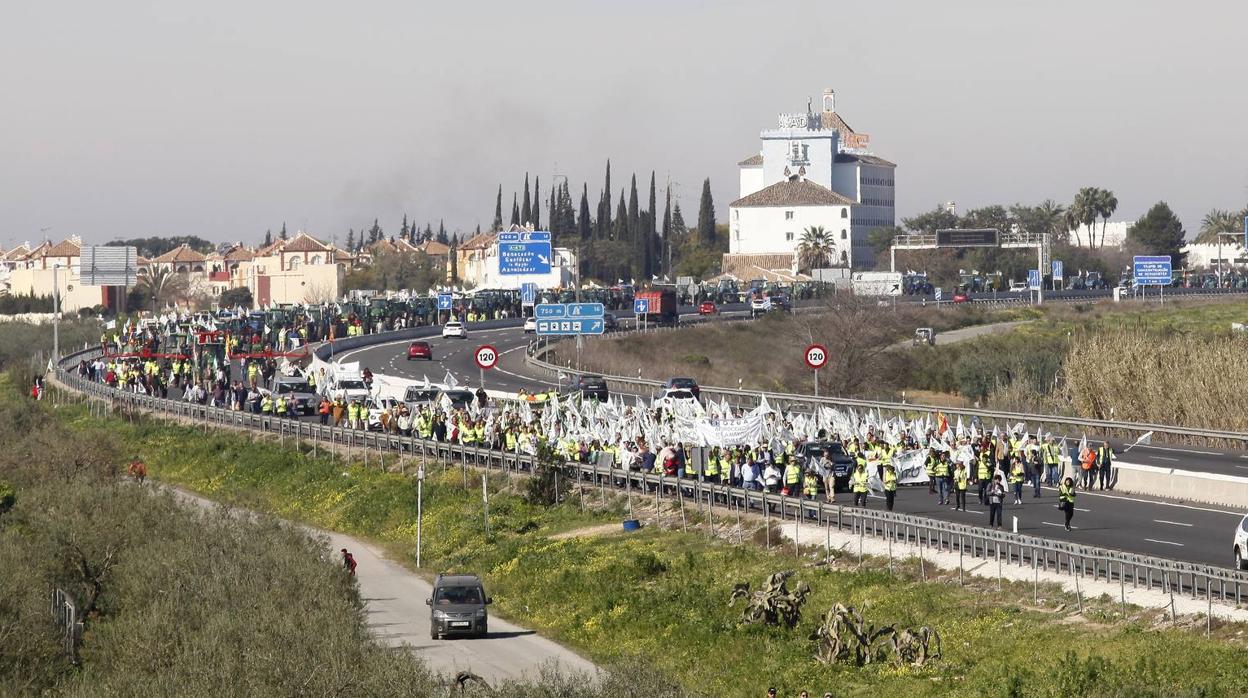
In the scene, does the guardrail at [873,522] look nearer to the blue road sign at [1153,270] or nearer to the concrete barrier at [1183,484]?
the concrete barrier at [1183,484]

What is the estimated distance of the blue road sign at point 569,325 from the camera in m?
67.6

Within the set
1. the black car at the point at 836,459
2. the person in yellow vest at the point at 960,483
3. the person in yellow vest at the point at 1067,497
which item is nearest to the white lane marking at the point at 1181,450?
the black car at the point at 836,459

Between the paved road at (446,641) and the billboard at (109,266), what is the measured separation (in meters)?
77.4

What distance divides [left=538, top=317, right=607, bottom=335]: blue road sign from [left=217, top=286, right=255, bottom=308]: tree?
4324 inches

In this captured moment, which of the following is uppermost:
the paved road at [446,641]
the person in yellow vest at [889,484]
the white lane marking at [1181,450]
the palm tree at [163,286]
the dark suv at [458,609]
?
the palm tree at [163,286]

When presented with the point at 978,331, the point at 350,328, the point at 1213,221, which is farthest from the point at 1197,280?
the point at 350,328

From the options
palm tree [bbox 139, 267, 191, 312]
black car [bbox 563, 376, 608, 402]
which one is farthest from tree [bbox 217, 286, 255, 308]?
black car [bbox 563, 376, 608, 402]

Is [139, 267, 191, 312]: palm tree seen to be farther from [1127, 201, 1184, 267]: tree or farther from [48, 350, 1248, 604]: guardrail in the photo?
[48, 350, 1248, 604]: guardrail

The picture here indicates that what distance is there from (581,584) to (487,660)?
572 cm

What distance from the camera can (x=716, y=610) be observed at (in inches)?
1244

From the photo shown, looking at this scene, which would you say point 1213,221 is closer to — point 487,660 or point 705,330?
point 705,330

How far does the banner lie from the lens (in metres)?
40.6

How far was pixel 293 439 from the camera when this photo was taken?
58.1m

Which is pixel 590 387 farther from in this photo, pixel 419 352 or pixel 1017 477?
pixel 1017 477
